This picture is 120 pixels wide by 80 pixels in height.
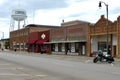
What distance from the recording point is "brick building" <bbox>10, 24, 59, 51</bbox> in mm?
110438

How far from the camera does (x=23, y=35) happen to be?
11606 centimetres

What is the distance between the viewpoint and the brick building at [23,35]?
362 feet

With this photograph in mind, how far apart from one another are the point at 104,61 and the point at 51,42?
4189 cm

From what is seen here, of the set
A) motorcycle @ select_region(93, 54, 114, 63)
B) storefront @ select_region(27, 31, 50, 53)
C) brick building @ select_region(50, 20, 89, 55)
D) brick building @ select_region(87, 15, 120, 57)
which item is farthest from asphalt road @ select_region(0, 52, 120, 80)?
storefront @ select_region(27, 31, 50, 53)

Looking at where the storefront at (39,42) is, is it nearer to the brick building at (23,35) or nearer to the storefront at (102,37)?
the brick building at (23,35)

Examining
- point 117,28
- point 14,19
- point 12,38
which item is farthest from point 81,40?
point 14,19

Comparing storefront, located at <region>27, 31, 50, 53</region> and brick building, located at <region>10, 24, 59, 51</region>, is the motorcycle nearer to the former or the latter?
storefront, located at <region>27, 31, 50, 53</region>

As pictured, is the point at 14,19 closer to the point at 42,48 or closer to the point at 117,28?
the point at 42,48

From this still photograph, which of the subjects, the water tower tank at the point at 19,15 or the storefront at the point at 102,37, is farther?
the water tower tank at the point at 19,15

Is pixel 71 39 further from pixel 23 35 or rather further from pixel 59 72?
pixel 59 72

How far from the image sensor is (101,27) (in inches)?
2420

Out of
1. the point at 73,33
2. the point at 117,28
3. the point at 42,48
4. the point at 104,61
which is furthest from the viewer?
the point at 42,48

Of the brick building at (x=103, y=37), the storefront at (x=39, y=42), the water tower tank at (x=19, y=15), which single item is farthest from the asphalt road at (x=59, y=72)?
the water tower tank at (x=19, y=15)

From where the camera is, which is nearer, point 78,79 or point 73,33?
point 78,79
